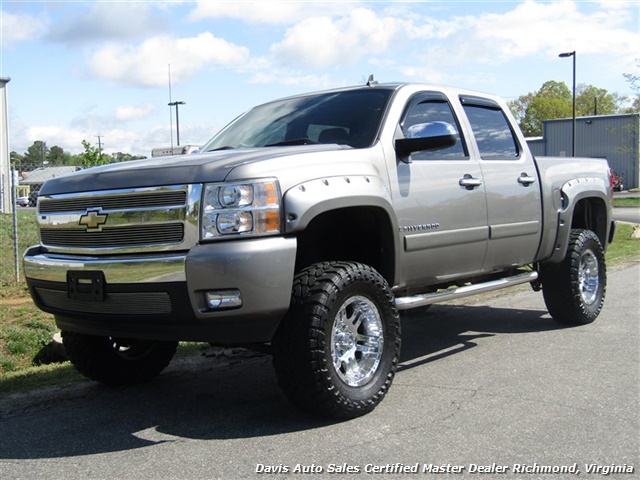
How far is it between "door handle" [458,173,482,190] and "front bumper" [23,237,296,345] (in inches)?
74.3

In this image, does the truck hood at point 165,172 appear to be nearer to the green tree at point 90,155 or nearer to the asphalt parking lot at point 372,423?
the asphalt parking lot at point 372,423

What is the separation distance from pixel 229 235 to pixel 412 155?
5.81 ft

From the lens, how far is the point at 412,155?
5.13 metres

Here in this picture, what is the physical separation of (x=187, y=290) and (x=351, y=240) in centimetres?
149

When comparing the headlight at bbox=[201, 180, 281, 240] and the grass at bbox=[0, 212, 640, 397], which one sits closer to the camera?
the headlight at bbox=[201, 180, 281, 240]

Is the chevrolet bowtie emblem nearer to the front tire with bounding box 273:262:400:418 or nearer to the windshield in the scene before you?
the front tire with bounding box 273:262:400:418

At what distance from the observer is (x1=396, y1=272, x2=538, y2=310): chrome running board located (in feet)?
16.3

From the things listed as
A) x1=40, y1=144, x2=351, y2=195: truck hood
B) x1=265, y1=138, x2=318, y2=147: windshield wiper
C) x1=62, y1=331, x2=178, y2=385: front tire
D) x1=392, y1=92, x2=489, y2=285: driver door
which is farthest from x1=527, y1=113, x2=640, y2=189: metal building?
x1=40, y1=144, x2=351, y2=195: truck hood

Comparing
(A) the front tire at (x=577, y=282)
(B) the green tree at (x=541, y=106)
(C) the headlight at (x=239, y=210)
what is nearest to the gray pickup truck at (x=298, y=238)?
(C) the headlight at (x=239, y=210)

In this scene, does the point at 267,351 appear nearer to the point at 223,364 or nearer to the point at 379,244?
the point at 379,244

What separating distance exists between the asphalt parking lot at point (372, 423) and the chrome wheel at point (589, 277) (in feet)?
3.09

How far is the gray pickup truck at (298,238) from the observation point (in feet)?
12.8

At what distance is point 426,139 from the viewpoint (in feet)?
15.7

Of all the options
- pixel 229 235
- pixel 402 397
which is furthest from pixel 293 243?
pixel 402 397
